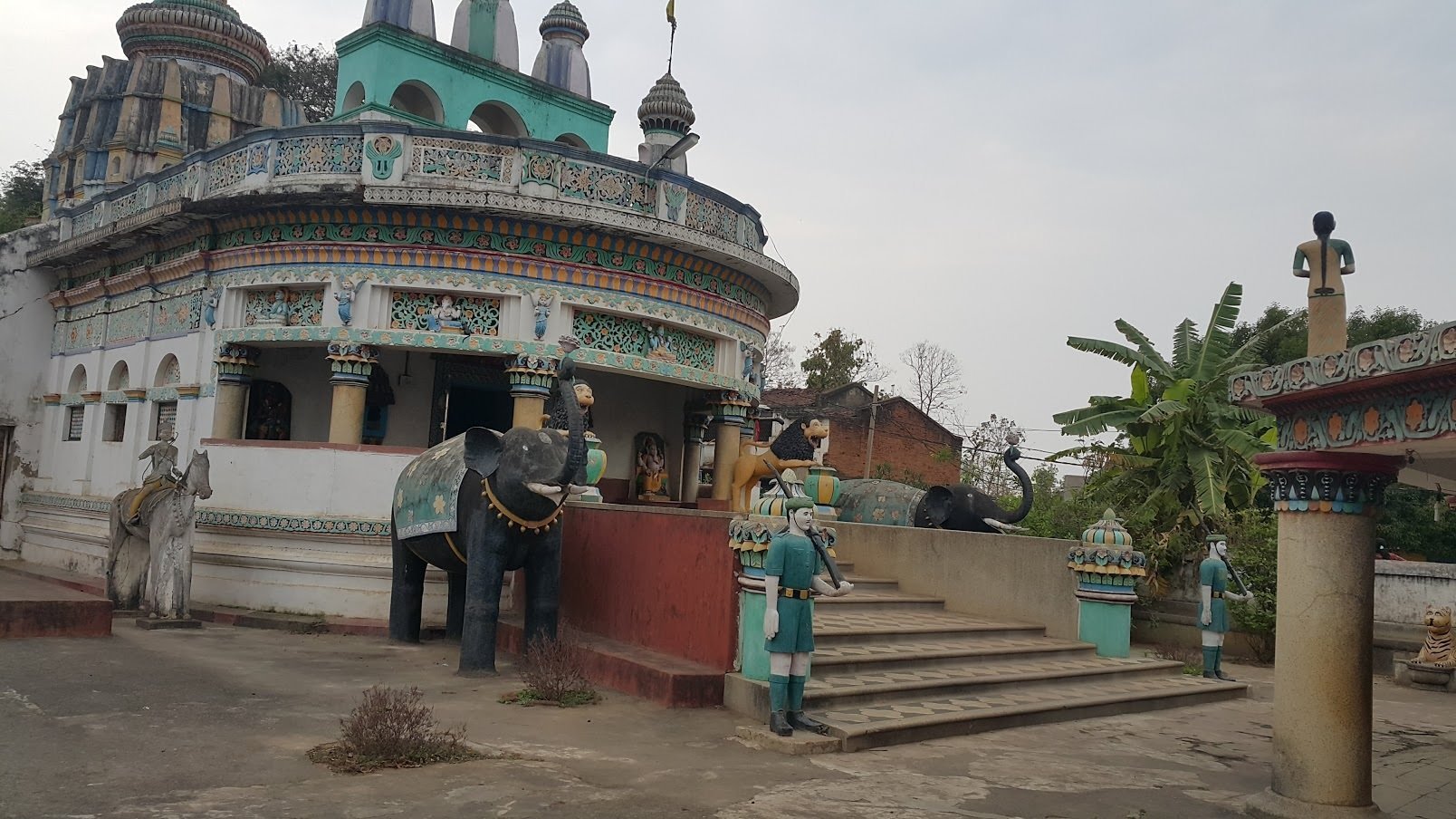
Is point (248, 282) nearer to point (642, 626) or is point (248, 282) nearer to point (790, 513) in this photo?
point (642, 626)

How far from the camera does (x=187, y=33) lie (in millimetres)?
23422

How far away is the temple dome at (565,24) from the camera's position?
64.9 feet

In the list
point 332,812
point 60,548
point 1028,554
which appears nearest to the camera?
point 332,812

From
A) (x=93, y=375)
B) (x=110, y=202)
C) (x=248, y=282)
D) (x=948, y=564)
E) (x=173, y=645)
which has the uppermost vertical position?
(x=110, y=202)

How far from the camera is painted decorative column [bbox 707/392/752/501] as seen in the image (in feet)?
53.0

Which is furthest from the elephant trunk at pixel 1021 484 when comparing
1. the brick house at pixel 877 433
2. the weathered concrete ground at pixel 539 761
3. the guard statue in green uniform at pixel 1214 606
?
the brick house at pixel 877 433

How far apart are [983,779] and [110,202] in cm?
1649

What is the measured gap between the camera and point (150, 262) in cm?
1588

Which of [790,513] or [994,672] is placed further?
[994,672]

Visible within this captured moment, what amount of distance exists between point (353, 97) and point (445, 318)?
5.16 m

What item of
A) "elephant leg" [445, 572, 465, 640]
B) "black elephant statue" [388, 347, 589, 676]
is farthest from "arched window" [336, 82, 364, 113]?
"elephant leg" [445, 572, 465, 640]

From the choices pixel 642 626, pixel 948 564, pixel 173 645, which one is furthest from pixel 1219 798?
pixel 173 645

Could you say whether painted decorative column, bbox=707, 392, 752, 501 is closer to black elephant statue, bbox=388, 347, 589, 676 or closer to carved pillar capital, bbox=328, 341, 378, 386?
Result: carved pillar capital, bbox=328, 341, 378, 386

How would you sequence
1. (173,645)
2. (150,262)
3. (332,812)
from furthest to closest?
(150,262), (173,645), (332,812)
